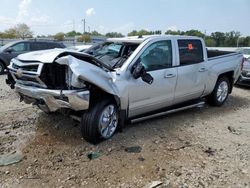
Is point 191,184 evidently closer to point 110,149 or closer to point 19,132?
point 110,149

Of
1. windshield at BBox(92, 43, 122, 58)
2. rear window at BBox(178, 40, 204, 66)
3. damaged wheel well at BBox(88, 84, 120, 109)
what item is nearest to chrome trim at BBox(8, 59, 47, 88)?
damaged wheel well at BBox(88, 84, 120, 109)

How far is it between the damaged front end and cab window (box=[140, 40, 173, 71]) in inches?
36.1

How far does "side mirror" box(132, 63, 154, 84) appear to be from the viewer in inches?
200

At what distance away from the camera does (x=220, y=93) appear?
7680mm

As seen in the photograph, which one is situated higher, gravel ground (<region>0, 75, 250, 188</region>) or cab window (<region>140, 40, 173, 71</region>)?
cab window (<region>140, 40, 173, 71</region>)

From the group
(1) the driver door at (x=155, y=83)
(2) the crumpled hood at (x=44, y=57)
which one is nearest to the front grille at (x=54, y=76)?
(2) the crumpled hood at (x=44, y=57)

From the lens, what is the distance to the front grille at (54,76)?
457cm

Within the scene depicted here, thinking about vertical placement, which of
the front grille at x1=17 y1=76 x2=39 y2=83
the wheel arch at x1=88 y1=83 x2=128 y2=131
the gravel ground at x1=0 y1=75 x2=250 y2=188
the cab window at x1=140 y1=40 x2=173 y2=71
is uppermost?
the cab window at x1=140 y1=40 x2=173 y2=71

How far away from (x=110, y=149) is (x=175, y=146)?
3.48 ft

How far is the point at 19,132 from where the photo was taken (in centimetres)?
534

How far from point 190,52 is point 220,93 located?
1782 mm

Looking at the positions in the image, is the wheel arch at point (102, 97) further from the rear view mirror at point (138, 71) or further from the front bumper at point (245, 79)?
the front bumper at point (245, 79)

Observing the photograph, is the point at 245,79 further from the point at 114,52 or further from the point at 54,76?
the point at 54,76

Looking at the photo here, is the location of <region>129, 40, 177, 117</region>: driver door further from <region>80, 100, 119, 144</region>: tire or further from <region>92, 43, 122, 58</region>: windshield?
<region>92, 43, 122, 58</region>: windshield
